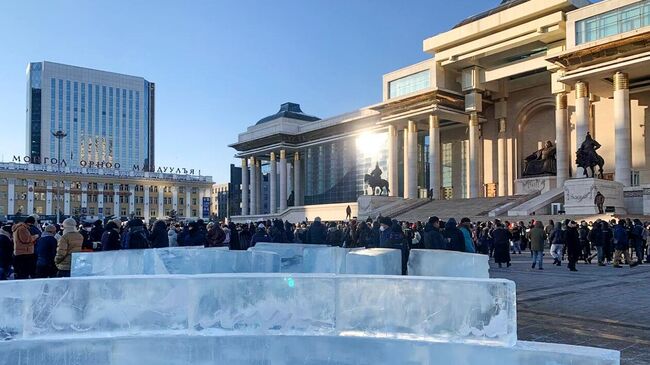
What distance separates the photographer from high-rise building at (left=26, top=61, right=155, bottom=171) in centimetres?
10906

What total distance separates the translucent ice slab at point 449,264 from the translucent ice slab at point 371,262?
462 mm

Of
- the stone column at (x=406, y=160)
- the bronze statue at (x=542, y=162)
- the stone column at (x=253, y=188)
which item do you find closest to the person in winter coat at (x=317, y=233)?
the bronze statue at (x=542, y=162)

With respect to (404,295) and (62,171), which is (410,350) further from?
(62,171)

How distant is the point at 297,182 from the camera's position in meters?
58.3

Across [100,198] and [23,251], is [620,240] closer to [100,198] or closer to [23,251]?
[23,251]

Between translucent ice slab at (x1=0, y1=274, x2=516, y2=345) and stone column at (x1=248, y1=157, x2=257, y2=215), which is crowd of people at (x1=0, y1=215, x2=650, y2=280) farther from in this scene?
stone column at (x1=248, y1=157, x2=257, y2=215)

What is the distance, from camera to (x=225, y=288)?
3.79 meters

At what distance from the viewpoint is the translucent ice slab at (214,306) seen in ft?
12.0

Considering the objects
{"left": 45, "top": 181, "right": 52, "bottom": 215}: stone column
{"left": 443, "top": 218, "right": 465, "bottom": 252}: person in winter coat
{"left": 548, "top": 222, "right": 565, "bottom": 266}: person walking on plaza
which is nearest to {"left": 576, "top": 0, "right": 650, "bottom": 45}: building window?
{"left": 548, "top": 222, "right": 565, "bottom": 266}: person walking on plaza

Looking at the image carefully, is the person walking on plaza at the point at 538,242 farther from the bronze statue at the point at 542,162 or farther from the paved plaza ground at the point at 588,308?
the bronze statue at the point at 542,162

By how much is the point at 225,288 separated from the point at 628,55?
30251mm

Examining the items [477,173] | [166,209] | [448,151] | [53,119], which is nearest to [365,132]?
[448,151]

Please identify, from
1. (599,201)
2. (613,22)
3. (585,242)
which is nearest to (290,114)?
(613,22)

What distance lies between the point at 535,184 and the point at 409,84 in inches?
485
